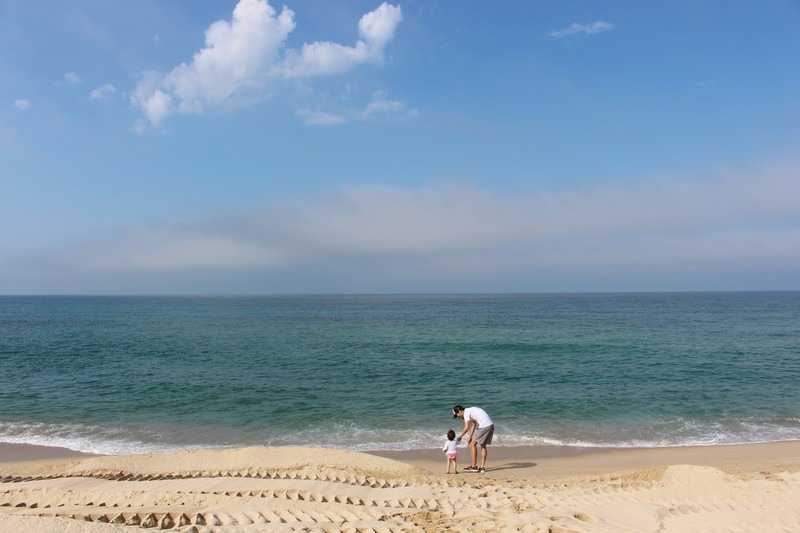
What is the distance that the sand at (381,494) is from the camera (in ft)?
21.6

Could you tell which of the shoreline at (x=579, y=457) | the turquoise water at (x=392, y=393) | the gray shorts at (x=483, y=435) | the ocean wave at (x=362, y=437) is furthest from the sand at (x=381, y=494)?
the turquoise water at (x=392, y=393)

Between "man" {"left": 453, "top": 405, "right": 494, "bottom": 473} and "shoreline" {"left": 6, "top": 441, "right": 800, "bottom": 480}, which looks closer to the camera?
"man" {"left": 453, "top": 405, "right": 494, "bottom": 473}

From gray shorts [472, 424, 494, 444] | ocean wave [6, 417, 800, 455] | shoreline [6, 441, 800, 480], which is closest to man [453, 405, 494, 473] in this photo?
gray shorts [472, 424, 494, 444]

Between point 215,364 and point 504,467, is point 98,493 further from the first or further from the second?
point 215,364

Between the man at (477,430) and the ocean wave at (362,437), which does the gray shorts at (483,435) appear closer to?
the man at (477,430)

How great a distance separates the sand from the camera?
21.6 ft

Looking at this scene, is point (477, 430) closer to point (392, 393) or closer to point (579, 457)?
point (579, 457)

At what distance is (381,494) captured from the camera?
827 centimetres

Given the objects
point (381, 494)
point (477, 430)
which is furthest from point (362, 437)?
point (381, 494)

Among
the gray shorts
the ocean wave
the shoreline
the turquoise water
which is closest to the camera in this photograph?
the gray shorts

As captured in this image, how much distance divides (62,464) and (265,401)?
25.4 feet

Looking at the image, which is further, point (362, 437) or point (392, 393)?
point (392, 393)

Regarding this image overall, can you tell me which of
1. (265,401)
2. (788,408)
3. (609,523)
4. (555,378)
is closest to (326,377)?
(265,401)

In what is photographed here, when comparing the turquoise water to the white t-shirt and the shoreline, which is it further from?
the white t-shirt
